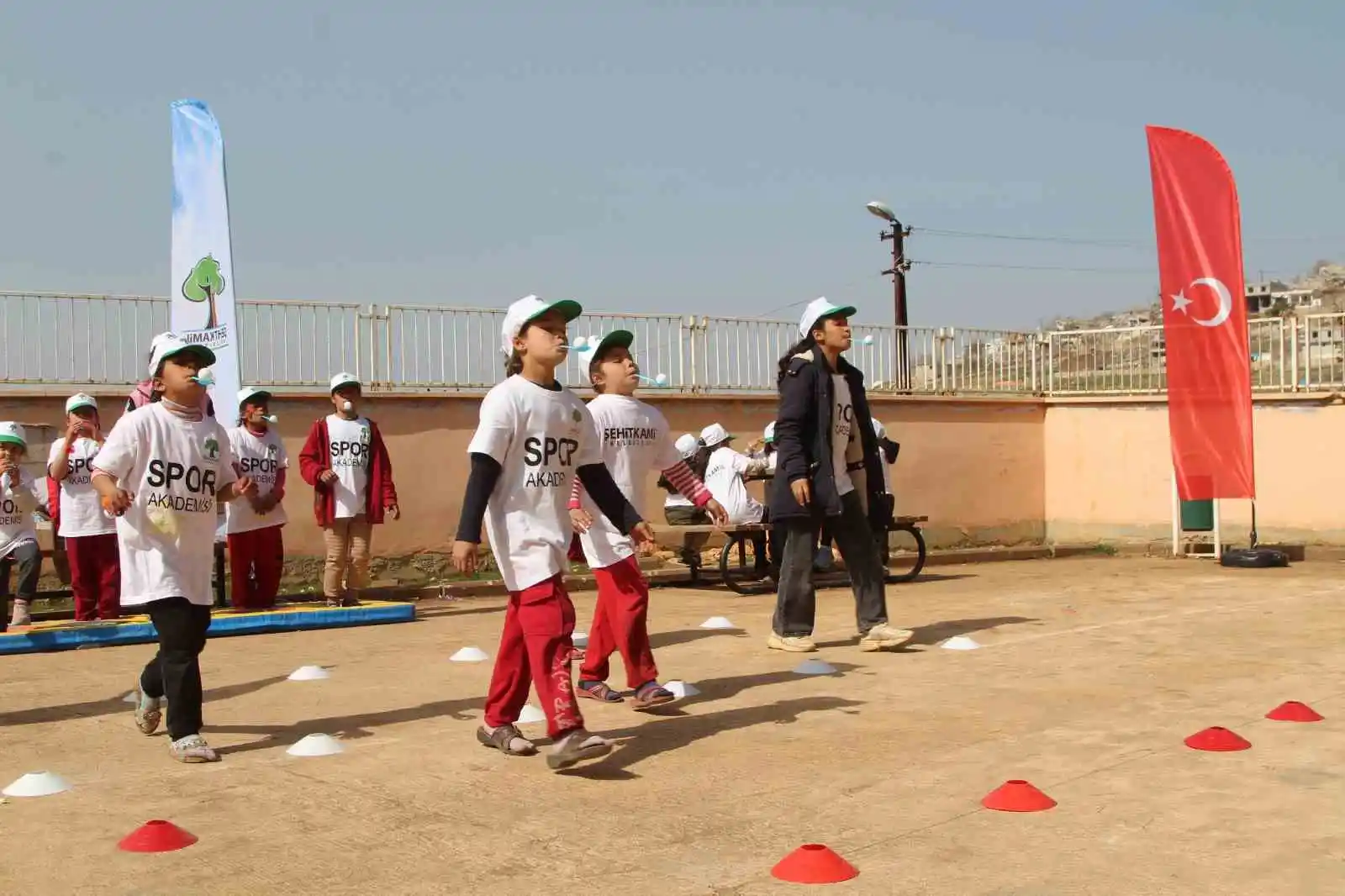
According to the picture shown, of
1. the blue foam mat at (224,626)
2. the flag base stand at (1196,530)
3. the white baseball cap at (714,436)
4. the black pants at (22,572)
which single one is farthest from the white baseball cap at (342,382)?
the flag base stand at (1196,530)

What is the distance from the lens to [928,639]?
9.61 m

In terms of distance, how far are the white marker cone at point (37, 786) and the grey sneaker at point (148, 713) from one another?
1.08 meters

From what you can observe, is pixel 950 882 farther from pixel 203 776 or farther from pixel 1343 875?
pixel 203 776

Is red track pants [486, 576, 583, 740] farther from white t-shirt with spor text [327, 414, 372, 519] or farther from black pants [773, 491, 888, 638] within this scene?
white t-shirt with spor text [327, 414, 372, 519]

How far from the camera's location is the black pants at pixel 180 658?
6207 mm

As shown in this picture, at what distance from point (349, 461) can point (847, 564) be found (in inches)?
195

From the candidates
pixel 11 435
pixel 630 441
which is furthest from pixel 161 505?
pixel 11 435

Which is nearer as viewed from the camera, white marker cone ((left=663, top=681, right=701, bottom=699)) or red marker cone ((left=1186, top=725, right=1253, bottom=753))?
red marker cone ((left=1186, top=725, right=1253, bottom=753))

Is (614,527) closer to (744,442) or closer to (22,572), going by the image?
(22,572)

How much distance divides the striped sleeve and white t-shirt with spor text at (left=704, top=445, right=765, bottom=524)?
6.02 m

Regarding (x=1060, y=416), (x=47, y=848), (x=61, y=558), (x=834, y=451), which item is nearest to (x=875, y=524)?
(x=834, y=451)

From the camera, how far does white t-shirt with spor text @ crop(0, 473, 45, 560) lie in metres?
10.7

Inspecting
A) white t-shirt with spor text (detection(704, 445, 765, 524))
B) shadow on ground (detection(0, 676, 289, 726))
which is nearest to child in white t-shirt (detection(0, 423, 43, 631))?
shadow on ground (detection(0, 676, 289, 726))

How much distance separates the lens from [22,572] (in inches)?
433
